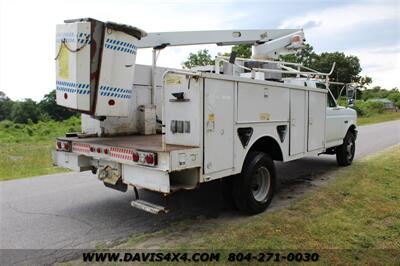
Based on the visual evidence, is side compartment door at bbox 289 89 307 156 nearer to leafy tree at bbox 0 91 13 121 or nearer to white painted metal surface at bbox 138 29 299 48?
white painted metal surface at bbox 138 29 299 48

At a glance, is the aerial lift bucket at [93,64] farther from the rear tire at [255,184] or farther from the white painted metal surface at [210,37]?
the rear tire at [255,184]

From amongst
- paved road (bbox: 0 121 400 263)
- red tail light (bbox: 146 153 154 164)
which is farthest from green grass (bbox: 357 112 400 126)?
red tail light (bbox: 146 153 154 164)

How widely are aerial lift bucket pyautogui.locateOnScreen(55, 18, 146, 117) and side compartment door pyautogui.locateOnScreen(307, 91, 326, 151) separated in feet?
11.5

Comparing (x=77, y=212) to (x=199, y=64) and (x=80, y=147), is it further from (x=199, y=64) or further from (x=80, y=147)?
(x=199, y=64)

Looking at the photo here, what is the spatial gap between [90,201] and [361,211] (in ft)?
14.1

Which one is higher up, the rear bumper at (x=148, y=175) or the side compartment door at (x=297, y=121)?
the side compartment door at (x=297, y=121)

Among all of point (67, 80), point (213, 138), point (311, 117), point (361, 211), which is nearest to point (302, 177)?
point (311, 117)

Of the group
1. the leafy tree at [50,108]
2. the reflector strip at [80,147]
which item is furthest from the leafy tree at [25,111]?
the reflector strip at [80,147]

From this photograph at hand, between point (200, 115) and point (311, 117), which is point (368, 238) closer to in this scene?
point (200, 115)

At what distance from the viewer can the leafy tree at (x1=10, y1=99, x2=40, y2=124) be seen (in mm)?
35250

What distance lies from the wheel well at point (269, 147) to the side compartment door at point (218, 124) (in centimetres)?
93

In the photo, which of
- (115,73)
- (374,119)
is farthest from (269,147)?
(374,119)

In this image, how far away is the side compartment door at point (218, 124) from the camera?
15.2 ft

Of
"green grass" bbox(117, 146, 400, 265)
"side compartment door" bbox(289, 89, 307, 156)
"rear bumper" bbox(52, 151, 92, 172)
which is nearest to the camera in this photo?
"green grass" bbox(117, 146, 400, 265)
